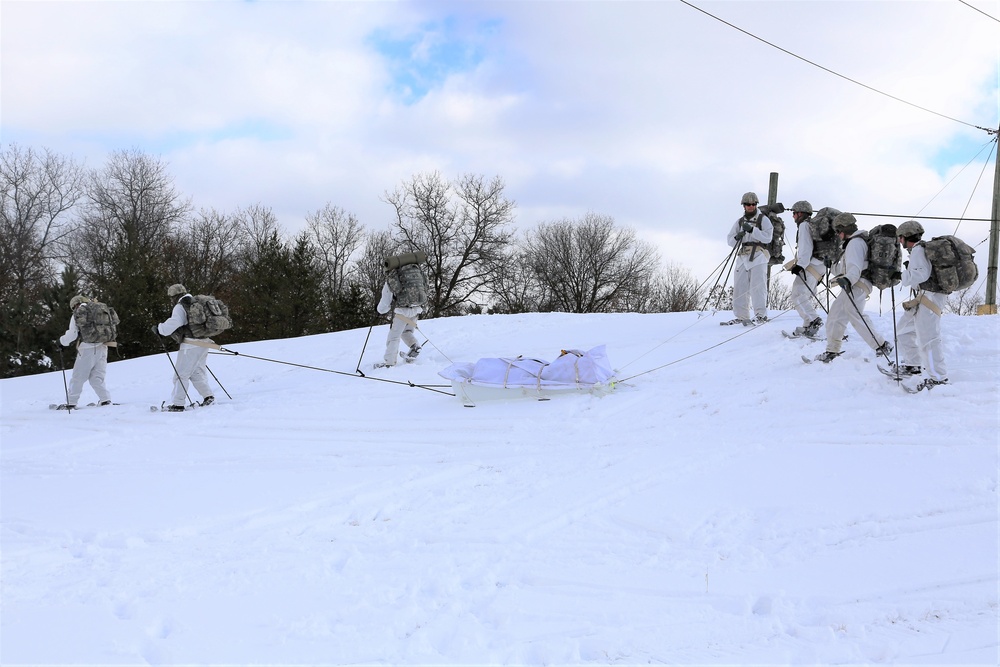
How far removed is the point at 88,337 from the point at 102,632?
359 inches

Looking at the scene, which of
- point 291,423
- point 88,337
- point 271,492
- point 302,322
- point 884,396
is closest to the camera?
point 271,492

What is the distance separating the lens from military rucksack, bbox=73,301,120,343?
1151 cm

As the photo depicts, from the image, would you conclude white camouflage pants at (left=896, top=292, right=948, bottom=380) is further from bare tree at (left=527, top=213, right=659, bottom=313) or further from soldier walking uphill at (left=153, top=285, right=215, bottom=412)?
bare tree at (left=527, top=213, right=659, bottom=313)

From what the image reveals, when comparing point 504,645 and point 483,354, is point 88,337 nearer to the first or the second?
point 483,354

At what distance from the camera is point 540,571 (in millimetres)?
4453

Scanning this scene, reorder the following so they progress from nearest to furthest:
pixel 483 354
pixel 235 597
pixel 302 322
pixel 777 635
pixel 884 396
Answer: pixel 777 635 → pixel 235 597 → pixel 884 396 → pixel 483 354 → pixel 302 322

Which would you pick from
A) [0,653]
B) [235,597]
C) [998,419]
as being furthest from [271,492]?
[998,419]

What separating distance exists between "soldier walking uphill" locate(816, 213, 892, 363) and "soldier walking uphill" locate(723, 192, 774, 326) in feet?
7.69

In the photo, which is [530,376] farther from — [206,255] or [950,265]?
[206,255]

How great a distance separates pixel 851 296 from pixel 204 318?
9250 mm

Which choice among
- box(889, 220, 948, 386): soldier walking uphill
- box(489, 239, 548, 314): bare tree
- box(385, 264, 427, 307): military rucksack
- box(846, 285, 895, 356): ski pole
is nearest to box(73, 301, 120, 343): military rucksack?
box(385, 264, 427, 307): military rucksack

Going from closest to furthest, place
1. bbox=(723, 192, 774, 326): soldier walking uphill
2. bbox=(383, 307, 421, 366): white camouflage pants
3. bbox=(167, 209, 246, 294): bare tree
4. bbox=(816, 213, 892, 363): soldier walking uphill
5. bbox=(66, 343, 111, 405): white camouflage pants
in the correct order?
bbox=(816, 213, 892, 363): soldier walking uphill < bbox=(723, 192, 774, 326): soldier walking uphill < bbox=(66, 343, 111, 405): white camouflage pants < bbox=(383, 307, 421, 366): white camouflage pants < bbox=(167, 209, 246, 294): bare tree

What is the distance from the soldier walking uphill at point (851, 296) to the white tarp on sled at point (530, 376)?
9.39ft

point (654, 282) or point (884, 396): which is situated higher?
point (654, 282)
